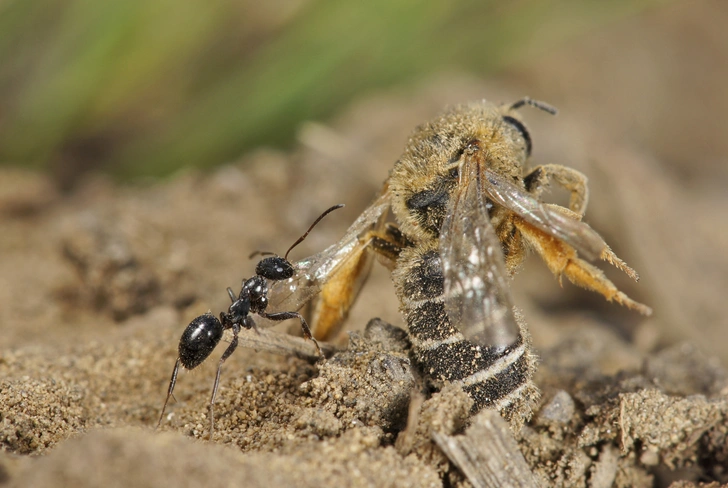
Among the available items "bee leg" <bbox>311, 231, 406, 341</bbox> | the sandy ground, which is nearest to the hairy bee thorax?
"bee leg" <bbox>311, 231, 406, 341</bbox>

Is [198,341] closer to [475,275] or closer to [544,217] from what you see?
[475,275]

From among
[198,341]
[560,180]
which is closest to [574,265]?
[560,180]

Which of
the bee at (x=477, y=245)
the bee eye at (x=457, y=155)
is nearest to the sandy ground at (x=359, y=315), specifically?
the bee at (x=477, y=245)

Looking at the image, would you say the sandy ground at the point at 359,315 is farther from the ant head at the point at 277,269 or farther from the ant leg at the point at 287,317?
the ant head at the point at 277,269

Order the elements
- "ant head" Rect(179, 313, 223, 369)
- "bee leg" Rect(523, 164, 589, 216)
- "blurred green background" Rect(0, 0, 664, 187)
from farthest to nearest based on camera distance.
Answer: "blurred green background" Rect(0, 0, 664, 187) < "bee leg" Rect(523, 164, 589, 216) < "ant head" Rect(179, 313, 223, 369)

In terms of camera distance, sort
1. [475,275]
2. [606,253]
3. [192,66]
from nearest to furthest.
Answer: [475,275]
[606,253]
[192,66]

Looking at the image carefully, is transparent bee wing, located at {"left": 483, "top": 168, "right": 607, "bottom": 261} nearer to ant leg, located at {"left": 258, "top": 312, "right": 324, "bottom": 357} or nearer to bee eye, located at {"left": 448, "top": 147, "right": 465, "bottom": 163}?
bee eye, located at {"left": 448, "top": 147, "right": 465, "bottom": 163}

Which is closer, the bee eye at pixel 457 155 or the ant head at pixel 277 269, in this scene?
the bee eye at pixel 457 155
